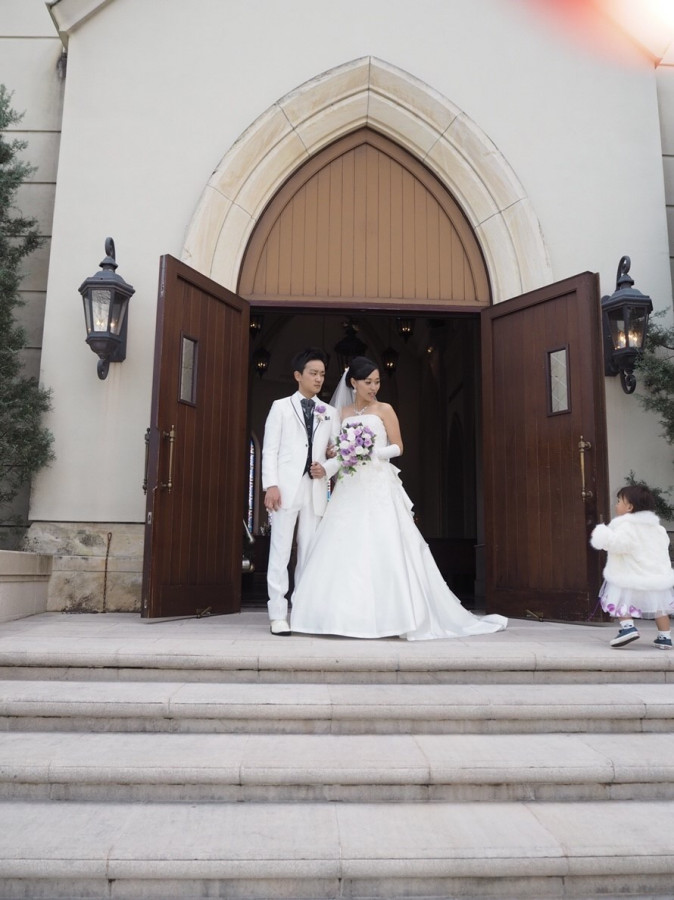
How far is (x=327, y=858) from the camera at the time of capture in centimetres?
237

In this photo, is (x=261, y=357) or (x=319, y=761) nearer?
(x=319, y=761)

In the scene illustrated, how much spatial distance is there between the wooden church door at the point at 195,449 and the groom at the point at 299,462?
0.88 meters

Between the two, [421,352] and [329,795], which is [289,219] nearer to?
[329,795]

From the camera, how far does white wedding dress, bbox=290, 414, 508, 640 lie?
467 centimetres

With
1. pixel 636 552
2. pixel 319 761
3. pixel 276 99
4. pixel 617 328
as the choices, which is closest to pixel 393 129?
pixel 276 99

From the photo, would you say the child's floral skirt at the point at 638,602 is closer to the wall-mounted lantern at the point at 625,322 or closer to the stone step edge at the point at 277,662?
the stone step edge at the point at 277,662

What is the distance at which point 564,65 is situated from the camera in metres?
6.72

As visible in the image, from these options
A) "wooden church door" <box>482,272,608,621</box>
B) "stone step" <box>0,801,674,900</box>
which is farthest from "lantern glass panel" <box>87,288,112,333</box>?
"stone step" <box>0,801,674,900</box>

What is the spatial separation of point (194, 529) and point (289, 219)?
2.95 m

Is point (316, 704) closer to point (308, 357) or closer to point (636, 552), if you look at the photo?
point (636, 552)

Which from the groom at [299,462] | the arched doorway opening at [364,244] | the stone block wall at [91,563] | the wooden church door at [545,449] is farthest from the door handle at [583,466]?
the stone block wall at [91,563]

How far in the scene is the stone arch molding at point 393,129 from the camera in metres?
6.47

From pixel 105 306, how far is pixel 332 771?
4.22 m

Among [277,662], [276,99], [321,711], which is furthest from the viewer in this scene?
[276,99]
